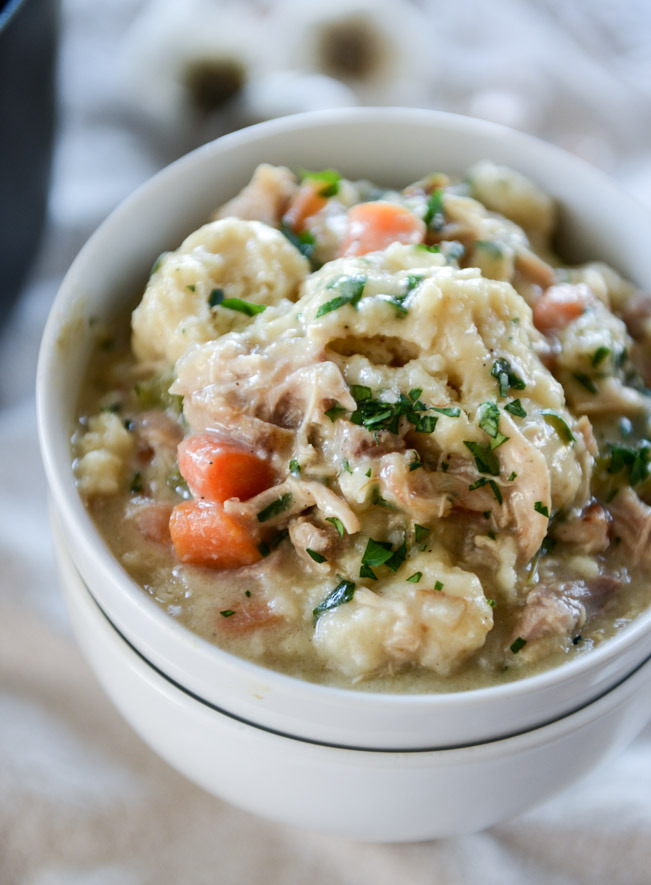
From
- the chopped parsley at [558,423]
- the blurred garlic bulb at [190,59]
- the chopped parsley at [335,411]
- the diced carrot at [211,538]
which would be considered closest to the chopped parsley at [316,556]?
the diced carrot at [211,538]

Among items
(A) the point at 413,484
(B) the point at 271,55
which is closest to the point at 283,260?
(A) the point at 413,484

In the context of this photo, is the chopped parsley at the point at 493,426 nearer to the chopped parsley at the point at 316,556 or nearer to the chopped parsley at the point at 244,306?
the chopped parsley at the point at 316,556

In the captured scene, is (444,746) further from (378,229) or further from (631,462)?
(378,229)

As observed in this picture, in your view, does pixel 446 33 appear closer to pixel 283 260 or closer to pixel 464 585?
pixel 283 260

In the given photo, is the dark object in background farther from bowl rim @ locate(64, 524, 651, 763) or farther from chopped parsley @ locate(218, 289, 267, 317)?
bowl rim @ locate(64, 524, 651, 763)

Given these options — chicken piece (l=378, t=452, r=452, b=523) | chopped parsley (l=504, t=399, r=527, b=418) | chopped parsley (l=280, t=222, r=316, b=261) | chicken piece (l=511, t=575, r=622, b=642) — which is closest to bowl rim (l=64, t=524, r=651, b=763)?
chicken piece (l=511, t=575, r=622, b=642)
